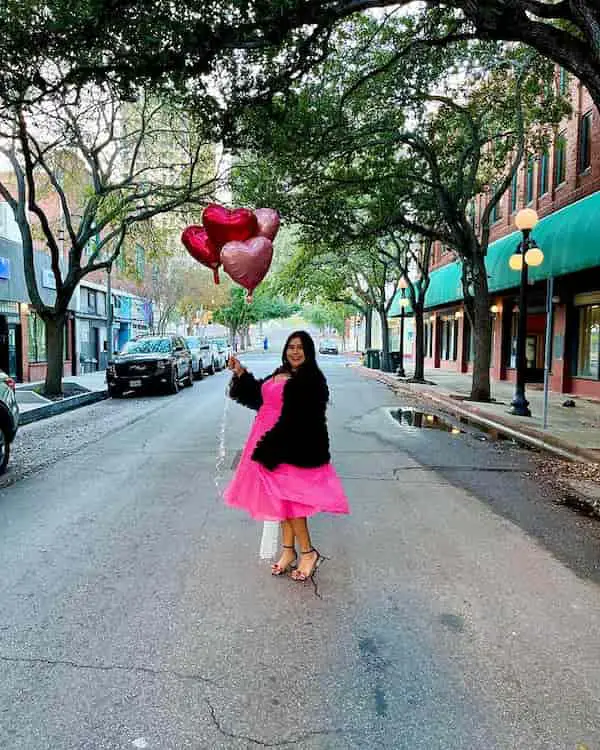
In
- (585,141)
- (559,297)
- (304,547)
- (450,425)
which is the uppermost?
(585,141)

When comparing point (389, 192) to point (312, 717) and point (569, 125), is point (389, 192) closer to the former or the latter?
point (569, 125)

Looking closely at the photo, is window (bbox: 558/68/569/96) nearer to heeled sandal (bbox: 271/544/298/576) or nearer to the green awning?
the green awning

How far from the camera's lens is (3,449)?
8312 millimetres

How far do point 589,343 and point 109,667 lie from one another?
17.4 metres

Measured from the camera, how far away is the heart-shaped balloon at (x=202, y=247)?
215 inches

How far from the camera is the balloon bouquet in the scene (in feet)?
16.9

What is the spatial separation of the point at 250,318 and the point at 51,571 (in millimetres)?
65308

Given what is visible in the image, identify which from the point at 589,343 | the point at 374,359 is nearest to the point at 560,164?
the point at 589,343

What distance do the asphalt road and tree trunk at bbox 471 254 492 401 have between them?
9.94 m

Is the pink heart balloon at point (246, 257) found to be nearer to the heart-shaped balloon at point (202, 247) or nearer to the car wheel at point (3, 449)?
the heart-shaped balloon at point (202, 247)

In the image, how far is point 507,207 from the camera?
Result: 79.0 feet

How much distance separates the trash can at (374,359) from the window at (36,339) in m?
16.9

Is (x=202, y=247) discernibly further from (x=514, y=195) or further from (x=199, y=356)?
(x=199, y=356)

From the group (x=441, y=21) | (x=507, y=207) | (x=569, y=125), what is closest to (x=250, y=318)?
(x=507, y=207)
